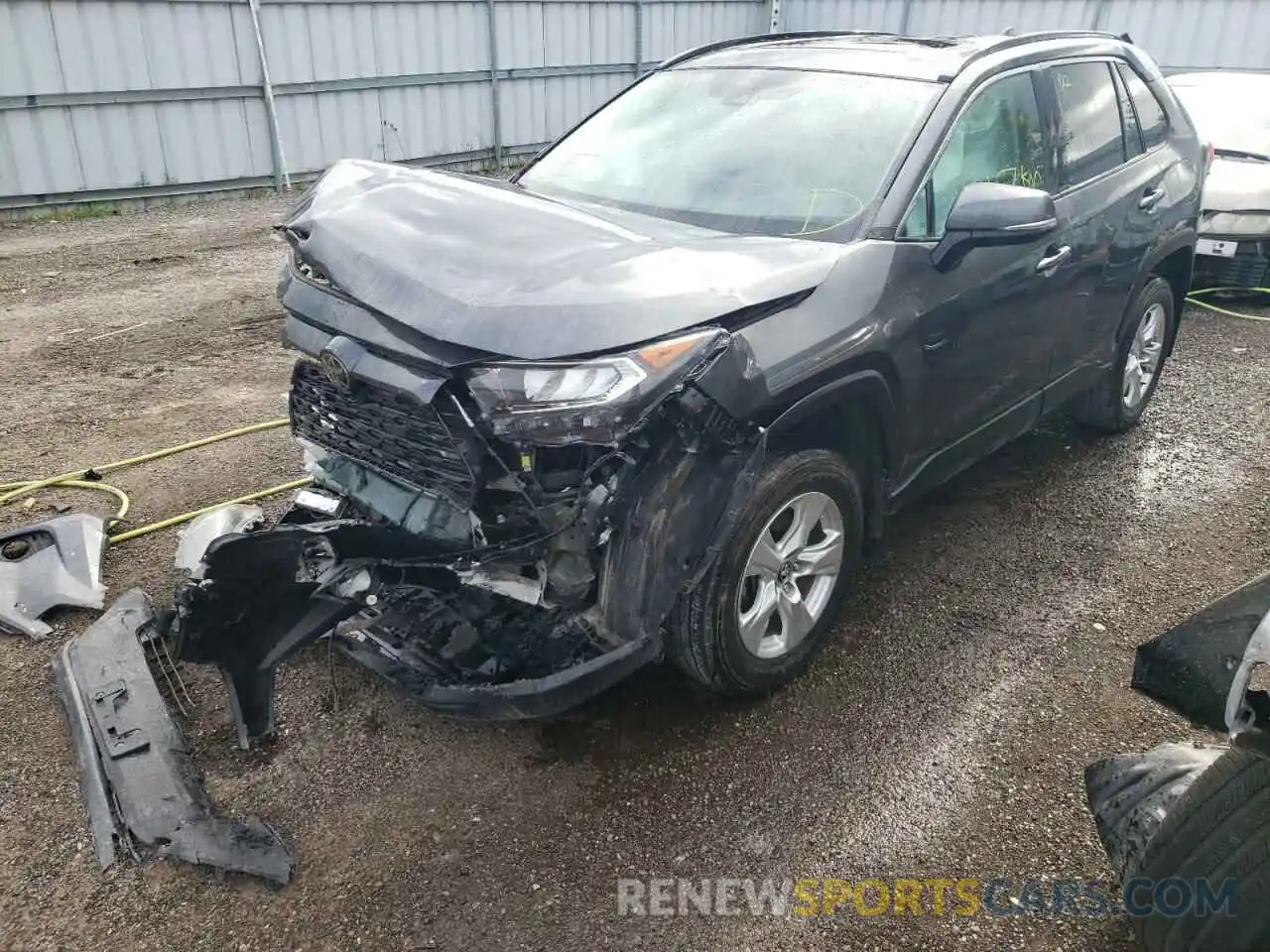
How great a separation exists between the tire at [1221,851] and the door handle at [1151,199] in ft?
10.2

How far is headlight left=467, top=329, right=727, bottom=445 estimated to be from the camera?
90.9 inches

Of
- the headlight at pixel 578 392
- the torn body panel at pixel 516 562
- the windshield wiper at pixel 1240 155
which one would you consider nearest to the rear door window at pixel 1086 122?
the torn body panel at pixel 516 562

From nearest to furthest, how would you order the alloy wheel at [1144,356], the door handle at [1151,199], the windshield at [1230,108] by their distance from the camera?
the door handle at [1151,199] < the alloy wheel at [1144,356] < the windshield at [1230,108]

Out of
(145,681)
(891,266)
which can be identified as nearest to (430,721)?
(145,681)

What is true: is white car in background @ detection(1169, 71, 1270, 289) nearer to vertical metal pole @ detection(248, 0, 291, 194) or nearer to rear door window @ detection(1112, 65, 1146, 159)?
rear door window @ detection(1112, 65, 1146, 159)

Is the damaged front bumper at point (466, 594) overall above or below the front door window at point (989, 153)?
below

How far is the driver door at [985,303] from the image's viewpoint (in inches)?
126

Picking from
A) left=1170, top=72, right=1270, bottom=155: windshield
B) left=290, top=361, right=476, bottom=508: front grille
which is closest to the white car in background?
left=1170, top=72, right=1270, bottom=155: windshield

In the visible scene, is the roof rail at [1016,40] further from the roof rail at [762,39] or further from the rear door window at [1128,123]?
the roof rail at [762,39]

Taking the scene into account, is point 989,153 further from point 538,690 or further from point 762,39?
point 538,690

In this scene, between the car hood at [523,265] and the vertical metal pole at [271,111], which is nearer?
the car hood at [523,265]

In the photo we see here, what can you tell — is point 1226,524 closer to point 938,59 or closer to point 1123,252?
point 1123,252

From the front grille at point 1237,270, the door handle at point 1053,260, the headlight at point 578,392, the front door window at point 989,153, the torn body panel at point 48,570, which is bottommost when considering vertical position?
the front grille at point 1237,270

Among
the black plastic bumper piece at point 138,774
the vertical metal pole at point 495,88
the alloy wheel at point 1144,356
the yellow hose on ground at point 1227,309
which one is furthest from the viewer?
the vertical metal pole at point 495,88
